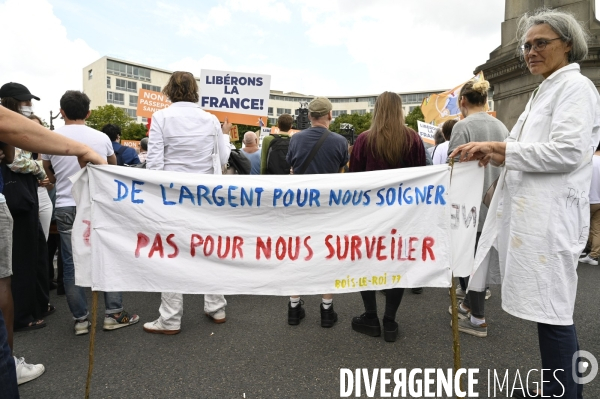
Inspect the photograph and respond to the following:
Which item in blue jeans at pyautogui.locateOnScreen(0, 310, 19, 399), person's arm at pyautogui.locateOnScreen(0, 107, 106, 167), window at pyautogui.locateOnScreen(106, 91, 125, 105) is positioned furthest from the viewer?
window at pyautogui.locateOnScreen(106, 91, 125, 105)

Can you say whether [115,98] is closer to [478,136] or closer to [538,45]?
[478,136]

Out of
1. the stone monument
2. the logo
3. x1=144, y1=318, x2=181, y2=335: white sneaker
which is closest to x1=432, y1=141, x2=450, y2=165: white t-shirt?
the logo

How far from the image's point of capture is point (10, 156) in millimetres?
2562

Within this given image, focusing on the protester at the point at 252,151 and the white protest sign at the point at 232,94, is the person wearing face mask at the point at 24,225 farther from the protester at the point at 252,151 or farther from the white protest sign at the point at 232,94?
the protester at the point at 252,151

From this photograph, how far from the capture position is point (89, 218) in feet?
7.89

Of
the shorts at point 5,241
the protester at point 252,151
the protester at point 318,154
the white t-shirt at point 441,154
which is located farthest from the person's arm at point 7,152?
the white t-shirt at point 441,154

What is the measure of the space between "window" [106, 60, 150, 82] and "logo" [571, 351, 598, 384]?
255 feet

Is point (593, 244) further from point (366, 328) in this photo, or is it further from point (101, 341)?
point (101, 341)

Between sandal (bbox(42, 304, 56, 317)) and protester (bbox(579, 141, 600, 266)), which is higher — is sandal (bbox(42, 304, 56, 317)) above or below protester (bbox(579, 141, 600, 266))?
below

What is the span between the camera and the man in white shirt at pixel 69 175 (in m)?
3.38

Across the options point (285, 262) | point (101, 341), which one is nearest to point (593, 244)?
point (285, 262)

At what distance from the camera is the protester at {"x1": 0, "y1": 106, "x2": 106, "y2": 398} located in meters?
1.65

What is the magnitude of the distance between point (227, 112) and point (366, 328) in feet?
12.8

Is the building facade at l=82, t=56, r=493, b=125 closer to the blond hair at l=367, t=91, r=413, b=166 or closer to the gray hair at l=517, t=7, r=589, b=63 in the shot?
the blond hair at l=367, t=91, r=413, b=166
